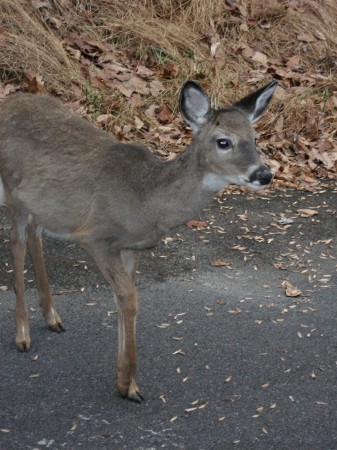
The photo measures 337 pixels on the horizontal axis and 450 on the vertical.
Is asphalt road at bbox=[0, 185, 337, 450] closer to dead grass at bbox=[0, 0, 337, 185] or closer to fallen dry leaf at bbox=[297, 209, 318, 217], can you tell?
fallen dry leaf at bbox=[297, 209, 318, 217]

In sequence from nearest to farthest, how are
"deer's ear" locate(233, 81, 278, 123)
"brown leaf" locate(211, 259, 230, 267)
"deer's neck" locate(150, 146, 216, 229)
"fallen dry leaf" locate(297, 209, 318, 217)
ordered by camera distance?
"deer's neck" locate(150, 146, 216, 229) → "deer's ear" locate(233, 81, 278, 123) → "brown leaf" locate(211, 259, 230, 267) → "fallen dry leaf" locate(297, 209, 318, 217)

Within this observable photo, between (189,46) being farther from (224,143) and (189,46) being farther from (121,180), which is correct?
(224,143)

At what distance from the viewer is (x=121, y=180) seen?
5555 mm

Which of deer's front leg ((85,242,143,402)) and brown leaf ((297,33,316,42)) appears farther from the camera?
brown leaf ((297,33,316,42))

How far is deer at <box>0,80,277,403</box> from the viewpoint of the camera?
5355 mm

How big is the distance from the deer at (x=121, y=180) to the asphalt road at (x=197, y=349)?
0.91 ft

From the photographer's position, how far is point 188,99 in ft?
18.0

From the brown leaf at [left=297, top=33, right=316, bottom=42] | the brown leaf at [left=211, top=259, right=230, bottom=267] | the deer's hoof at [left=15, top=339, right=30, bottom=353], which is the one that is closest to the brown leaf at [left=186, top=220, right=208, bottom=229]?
the brown leaf at [left=211, top=259, right=230, bottom=267]

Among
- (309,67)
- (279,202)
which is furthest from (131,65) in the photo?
(279,202)

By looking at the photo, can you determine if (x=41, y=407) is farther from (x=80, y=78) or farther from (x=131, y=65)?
(x=131, y=65)

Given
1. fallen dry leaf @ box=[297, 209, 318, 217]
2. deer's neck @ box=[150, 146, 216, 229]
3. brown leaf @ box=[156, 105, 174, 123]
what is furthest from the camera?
brown leaf @ box=[156, 105, 174, 123]

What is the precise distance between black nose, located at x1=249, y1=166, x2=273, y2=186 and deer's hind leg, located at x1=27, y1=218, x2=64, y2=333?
172 cm

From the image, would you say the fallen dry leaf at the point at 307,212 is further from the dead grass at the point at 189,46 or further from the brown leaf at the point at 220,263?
the dead grass at the point at 189,46

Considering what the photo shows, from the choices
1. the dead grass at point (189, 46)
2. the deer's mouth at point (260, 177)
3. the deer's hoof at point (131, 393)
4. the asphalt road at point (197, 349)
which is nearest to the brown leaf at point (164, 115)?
the dead grass at point (189, 46)
